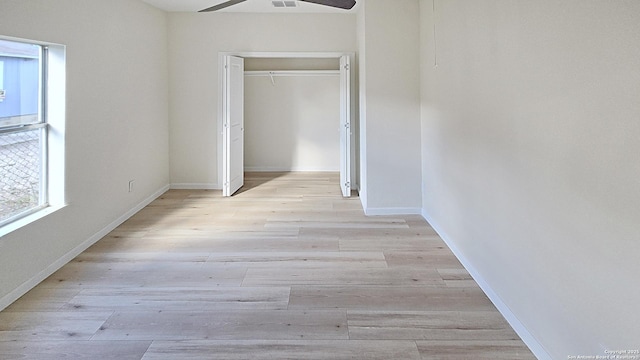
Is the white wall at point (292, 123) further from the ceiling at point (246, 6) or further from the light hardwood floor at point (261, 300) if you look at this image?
the light hardwood floor at point (261, 300)

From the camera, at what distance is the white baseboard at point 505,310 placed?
79.9 inches

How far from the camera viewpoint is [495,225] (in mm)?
2594

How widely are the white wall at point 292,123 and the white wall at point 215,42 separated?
1.49 m

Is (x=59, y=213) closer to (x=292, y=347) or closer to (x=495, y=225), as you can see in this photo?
(x=292, y=347)

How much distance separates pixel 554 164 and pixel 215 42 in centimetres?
519

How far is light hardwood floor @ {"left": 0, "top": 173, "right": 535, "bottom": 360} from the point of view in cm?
213

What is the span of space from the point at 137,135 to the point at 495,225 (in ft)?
13.3

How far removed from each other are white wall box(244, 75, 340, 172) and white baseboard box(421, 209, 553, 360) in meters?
4.30

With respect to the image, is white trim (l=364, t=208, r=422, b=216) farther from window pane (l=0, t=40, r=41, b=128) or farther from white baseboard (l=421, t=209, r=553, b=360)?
window pane (l=0, t=40, r=41, b=128)

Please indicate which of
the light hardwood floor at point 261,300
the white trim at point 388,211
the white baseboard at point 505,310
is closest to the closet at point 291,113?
the white trim at point 388,211

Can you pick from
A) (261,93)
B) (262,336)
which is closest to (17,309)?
(262,336)

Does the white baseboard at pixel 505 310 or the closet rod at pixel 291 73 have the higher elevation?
the closet rod at pixel 291 73

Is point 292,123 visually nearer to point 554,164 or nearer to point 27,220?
point 27,220

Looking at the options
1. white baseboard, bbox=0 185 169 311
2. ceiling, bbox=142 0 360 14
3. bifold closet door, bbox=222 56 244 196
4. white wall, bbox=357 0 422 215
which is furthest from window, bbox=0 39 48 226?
white wall, bbox=357 0 422 215
